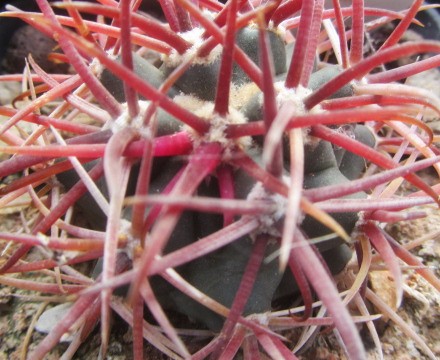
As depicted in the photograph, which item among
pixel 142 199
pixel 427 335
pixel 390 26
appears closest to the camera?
pixel 142 199

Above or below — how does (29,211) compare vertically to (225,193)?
below

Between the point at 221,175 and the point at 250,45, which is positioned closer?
the point at 221,175

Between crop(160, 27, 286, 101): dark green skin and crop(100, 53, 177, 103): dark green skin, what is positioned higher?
crop(160, 27, 286, 101): dark green skin

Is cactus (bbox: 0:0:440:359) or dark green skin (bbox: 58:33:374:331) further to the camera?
dark green skin (bbox: 58:33:374:331)

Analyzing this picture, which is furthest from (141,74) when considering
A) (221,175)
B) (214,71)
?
(221,175)

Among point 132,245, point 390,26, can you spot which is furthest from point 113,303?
point 390,26

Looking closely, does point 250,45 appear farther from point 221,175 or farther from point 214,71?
point 221,175

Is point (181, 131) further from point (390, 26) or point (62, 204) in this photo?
point (390, 26)

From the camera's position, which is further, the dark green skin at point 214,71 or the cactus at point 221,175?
the dark green skin at point 214,71
